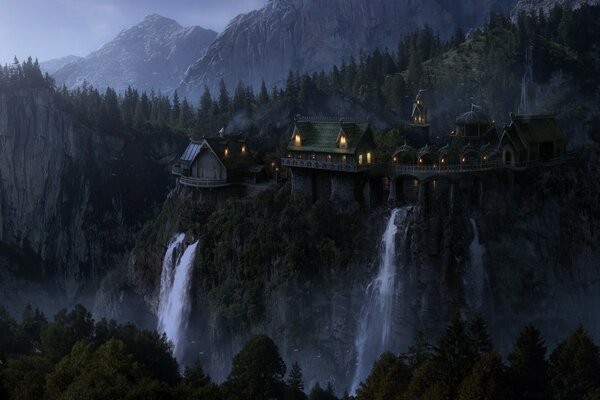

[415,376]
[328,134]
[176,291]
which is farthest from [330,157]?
[415,376]

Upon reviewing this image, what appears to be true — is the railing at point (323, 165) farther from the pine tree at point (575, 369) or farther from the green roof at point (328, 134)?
the pine tree at point (575, 369)

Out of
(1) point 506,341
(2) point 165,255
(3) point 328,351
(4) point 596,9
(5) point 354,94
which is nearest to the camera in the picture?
(1) point 506,341

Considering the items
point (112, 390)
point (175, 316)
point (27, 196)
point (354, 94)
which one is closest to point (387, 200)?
point (175, 316)

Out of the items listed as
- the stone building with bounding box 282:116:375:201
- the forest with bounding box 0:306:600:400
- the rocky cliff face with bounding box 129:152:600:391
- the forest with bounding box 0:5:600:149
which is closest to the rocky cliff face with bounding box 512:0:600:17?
the forest with bounding box 0:5:600:149

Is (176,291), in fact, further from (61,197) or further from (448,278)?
(61,197)

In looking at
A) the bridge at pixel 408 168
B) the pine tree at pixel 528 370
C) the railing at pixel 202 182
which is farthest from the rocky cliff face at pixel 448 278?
the pine tree at pixel 528 370

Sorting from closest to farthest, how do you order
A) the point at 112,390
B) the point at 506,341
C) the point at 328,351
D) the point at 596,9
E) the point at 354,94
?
the point at 112,390 < the point at 506,341 < the point at 328,351 < the point at 354,94 < the point at 596,9

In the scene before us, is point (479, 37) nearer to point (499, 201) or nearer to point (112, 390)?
point (499, 201)

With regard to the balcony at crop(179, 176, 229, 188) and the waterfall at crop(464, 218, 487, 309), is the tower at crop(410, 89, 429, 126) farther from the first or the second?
the waterfall at crop(464, 218, 487, 309)
